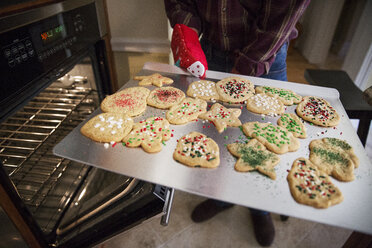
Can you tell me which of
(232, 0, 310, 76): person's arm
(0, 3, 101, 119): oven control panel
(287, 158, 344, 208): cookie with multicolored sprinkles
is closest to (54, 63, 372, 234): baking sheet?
(287, 158, 344, 208): cookie with multicolored sprinkles

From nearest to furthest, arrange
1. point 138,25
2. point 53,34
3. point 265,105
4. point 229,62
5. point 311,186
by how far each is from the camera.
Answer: point 311,186 → point 53,34 → point 265,105 → point 229,62 → point 138,25

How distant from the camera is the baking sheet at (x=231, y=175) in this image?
0.69 meters

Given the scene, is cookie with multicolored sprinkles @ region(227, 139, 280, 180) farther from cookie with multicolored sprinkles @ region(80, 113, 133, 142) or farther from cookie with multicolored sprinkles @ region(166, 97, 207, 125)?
cookie with multicolored sprinkles @ region(80, 113, 133, 142)

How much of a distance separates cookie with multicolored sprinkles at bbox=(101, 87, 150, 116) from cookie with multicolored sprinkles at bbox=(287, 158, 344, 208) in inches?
24.9

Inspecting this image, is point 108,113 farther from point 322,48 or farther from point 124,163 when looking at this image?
point 322,48

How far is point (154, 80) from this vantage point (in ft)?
3.93

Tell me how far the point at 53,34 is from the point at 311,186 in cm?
108

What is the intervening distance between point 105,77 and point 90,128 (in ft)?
1.90

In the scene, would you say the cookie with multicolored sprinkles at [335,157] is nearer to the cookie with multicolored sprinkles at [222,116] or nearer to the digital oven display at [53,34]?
the cookie with multicolored sprinkles at [222,116]

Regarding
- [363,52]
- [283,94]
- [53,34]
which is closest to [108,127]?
[53,34]

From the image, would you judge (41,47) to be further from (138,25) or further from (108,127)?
(138,25)

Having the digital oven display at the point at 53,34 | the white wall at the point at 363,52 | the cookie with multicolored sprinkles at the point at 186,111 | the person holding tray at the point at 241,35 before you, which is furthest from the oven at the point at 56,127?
the white wall at the point at 363,52

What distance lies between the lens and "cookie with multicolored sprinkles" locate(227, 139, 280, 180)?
79 centimetres

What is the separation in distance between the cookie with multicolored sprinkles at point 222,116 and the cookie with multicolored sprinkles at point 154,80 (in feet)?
0.94
